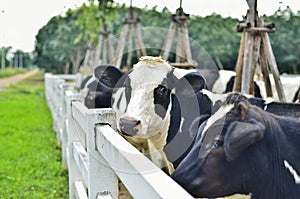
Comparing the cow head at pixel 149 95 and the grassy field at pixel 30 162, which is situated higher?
the cow head at pixel 149 95

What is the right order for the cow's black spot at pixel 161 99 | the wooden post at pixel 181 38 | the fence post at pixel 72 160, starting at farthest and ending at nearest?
the wooden post at pixel 181 38
the fence post at pixel 72 160
the cow's black spot at pixel 161 99

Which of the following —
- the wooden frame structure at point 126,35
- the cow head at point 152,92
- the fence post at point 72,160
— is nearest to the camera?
the cow head at point 152,92

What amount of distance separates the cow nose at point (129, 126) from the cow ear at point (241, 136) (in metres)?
1.72

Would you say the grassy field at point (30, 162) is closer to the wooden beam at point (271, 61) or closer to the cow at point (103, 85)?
the cow at point (103, 85)

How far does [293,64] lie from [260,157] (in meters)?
28.2

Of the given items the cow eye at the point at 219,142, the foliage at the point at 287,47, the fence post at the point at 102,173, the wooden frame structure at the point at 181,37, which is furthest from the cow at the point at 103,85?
the foliage at the point at 287,47

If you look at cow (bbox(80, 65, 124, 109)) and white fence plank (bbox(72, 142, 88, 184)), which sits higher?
cow (bbox(80, 65, 124, 109))

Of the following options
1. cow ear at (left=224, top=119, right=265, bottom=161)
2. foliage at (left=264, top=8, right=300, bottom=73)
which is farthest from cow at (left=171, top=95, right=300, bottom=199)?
foliage at (left=264, top=8, right=300, bottom=73)

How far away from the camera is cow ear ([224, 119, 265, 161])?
2.30m

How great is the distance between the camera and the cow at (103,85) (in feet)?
17.8

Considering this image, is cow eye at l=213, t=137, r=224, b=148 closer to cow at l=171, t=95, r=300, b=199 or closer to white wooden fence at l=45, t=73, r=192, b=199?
cow at l=171, t=95, r=300, b=199

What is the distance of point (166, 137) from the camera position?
15.4 feet

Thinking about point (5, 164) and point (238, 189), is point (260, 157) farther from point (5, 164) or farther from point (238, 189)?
point (5, 164)

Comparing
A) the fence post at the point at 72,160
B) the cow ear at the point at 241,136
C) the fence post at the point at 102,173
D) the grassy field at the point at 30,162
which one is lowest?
the grassy field at the point at 30,162
